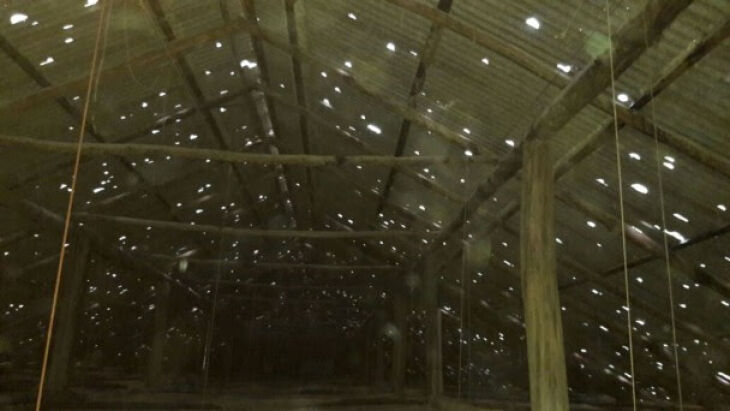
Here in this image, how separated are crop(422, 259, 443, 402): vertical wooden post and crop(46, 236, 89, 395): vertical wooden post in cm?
909

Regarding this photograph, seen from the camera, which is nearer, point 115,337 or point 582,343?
point 582,343

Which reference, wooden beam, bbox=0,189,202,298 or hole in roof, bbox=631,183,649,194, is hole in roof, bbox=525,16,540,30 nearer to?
hole in roof, bbox=631,183,649,194

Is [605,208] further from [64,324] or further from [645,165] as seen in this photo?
[64,324]

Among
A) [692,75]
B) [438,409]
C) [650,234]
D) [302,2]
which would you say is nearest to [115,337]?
[438,409]

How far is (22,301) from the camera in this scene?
14.8m

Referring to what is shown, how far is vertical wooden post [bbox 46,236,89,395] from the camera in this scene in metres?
13.6

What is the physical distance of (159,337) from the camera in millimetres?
18797

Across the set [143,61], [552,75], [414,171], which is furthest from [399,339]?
[552,75]

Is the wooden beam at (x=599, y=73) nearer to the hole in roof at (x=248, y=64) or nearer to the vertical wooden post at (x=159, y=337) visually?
the hole in roof at (x=248, y=64)

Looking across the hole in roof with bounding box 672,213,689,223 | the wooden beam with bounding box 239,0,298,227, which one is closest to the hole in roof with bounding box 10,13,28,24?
the wooden beam with bounding box 239,0,298,227

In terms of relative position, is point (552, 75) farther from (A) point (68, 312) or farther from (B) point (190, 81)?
(A) point (68, 312)

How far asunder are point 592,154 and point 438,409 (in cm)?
839

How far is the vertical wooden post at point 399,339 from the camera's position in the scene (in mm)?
17875

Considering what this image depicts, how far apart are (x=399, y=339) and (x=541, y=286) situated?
41.7 feet
